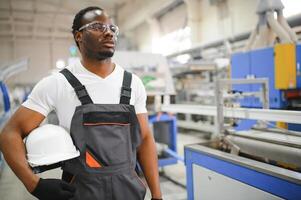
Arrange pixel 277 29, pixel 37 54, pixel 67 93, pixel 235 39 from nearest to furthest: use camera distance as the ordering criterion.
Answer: pixel 67 93 → pixel 277 29 → pixel 235 39 → pixel 37 54

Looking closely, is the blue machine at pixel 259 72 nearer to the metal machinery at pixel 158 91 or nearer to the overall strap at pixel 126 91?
the metal machinery at pixel 158 91

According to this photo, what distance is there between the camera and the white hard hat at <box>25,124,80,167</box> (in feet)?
3.62

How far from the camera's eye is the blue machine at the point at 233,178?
4.59ft

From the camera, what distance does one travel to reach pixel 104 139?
1179 mm

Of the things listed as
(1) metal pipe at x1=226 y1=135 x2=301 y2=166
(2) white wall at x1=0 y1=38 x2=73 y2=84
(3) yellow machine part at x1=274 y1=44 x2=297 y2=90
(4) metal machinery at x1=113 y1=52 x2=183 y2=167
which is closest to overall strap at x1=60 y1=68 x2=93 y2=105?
(1) metal pipe at x1=226 y1=135 x2=301 y2=166

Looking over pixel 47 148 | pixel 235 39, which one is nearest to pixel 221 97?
pixel 47 148

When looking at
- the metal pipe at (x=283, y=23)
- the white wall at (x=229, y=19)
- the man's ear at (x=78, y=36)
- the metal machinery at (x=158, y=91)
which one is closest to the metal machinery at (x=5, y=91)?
the metal machinery at (x=158, y=91)

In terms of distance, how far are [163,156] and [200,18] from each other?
5.69m

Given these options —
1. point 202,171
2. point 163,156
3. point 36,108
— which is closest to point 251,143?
point 202,171

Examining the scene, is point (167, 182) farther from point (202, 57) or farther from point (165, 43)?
point (165, 43)

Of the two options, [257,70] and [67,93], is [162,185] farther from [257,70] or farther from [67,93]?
[67,93]

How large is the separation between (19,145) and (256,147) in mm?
1565

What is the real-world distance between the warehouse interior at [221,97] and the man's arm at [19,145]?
0.45m

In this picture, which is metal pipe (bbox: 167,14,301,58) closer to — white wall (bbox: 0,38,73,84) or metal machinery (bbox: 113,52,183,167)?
metal machinery (bbox: 113,52,183,167)
